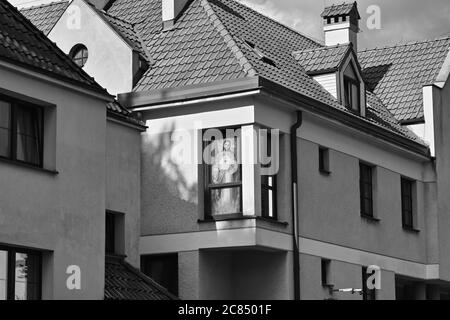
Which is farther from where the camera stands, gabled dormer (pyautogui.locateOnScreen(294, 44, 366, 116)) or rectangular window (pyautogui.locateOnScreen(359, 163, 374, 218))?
rectangular window (pyautogui.locateOnScreen(359, 163, 374, 218))

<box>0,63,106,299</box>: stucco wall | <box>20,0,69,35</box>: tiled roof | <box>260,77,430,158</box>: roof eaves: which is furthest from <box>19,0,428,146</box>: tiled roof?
<box>0,63,106,299</box>: stucco wall

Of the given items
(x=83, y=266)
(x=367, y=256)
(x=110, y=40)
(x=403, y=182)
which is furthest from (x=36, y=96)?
(x=403, y=182)

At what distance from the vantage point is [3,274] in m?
23.1

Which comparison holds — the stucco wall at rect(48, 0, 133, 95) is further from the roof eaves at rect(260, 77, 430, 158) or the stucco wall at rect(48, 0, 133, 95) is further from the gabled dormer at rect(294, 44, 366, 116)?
the gabled dormer at rect(294, 44, 366, 116)

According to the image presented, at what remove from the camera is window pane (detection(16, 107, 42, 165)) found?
23.7 metres

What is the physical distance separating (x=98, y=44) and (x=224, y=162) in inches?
192

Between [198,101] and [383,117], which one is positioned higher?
[383,117]

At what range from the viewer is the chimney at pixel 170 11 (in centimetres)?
3362

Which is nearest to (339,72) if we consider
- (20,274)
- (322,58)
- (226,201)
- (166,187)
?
(322,58)

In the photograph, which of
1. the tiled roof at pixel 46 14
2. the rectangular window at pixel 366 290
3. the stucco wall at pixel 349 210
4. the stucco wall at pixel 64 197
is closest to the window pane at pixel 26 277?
the stucco wall at pixel 64 197

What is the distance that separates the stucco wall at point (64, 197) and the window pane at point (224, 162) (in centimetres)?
538

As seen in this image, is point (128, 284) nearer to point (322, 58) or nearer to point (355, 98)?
point (322, 58)

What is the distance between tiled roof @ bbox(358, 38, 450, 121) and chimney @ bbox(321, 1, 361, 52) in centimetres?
164
